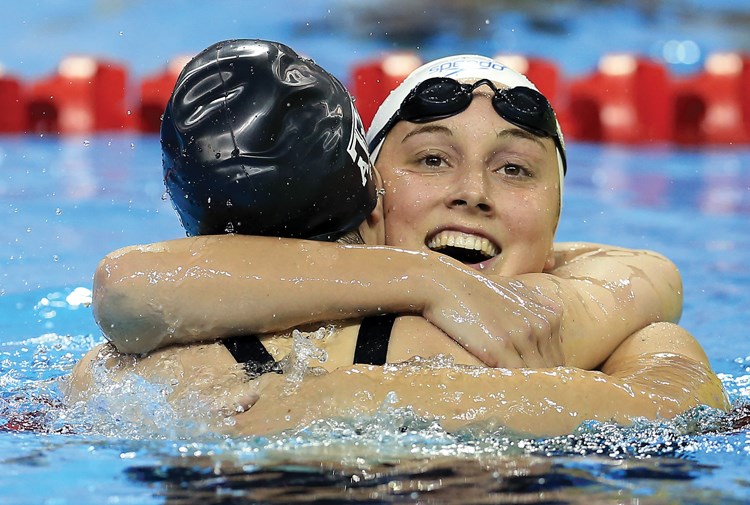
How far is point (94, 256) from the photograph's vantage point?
5293 millimetres

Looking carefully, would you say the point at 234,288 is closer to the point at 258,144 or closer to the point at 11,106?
the point at 258,144

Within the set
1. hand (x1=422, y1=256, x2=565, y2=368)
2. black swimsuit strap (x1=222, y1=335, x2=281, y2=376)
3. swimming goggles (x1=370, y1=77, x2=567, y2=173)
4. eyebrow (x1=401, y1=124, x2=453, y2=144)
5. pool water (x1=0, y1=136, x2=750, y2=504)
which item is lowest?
pool water (x1=0, y1=136, x2=750, y2=504)

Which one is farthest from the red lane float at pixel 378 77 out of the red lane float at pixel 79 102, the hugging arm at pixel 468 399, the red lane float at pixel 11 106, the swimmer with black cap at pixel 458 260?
the hugging arm at pixel 468 399

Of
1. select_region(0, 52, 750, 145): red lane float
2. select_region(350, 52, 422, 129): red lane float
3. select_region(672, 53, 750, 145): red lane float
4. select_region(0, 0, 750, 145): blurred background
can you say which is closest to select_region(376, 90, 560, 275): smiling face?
select_region(0, 0, 750, 145): blurred background

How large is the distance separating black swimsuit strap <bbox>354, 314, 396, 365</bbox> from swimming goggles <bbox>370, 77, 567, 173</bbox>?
74 cm

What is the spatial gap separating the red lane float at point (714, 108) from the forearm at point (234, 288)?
6.42 metres

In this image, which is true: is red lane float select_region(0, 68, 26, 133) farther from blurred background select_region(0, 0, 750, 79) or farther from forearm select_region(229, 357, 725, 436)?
forearm select_region(229, 357, 725, 436)

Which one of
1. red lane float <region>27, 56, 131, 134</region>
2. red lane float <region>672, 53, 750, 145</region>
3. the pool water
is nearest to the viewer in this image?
the pool water

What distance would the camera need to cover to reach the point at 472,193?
2.69m

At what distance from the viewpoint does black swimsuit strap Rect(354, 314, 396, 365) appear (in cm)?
231

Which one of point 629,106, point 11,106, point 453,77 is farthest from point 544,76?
point 453,77

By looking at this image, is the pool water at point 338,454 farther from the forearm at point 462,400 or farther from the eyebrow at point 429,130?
the eyebrow at point 429,130

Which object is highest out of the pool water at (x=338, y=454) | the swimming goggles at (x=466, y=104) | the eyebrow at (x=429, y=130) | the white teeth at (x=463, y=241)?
the swimming goggles at (x=466, y=104)

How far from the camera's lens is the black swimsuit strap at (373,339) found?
2.31m
